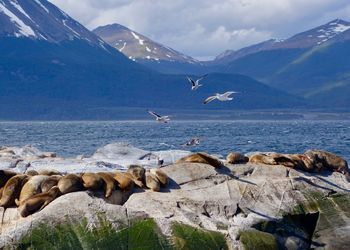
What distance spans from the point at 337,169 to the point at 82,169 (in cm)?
655

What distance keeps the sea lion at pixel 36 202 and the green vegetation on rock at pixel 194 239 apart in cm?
251

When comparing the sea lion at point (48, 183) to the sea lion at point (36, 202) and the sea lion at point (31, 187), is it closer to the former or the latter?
the sea lion at point (31, 187)

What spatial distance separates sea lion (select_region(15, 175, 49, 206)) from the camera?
15492 millimetres

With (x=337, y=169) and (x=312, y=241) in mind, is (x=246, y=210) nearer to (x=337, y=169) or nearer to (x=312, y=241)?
(x=312, y=241)

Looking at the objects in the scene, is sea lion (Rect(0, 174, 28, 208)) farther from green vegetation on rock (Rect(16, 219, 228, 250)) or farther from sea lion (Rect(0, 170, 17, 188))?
green vegetation on rock (Rect(16, 219, 228, 250))

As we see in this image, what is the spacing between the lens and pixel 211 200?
52.3ft

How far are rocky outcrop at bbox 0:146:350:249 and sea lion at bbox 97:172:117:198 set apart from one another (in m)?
0.16

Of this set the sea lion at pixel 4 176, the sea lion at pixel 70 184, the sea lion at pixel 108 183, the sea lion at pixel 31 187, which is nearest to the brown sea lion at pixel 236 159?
the sea lion at pixel 108 183

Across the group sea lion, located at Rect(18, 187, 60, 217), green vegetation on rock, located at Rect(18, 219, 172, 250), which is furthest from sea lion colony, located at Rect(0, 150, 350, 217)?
green vegetation on rock, located at Rect(18, 219, 172, 250)

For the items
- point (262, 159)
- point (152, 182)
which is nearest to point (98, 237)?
point (152, 182)

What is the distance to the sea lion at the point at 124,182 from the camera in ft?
52.1

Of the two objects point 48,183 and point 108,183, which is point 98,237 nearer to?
point 108,183

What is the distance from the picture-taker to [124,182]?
15922mm

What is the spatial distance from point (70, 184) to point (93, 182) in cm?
46
